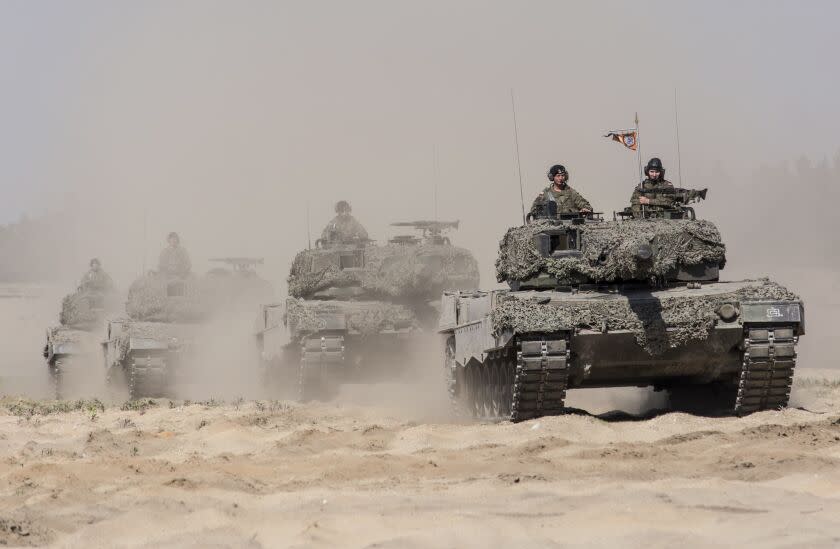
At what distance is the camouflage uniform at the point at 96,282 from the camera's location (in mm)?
29000

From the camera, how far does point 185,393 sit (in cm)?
2345

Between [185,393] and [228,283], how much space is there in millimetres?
4277

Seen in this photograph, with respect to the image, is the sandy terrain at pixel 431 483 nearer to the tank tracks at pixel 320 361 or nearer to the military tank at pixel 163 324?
the tank tracks at pixel 320 361

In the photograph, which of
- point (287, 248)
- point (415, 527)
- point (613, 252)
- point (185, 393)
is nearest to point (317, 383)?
point (185, 393)

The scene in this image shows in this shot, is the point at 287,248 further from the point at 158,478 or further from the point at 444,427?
the point at 158,478

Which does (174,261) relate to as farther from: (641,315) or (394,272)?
(641,315)

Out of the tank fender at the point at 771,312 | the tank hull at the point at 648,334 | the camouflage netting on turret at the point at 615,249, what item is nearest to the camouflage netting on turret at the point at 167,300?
the camouflage netting on turret at the point at 615,249

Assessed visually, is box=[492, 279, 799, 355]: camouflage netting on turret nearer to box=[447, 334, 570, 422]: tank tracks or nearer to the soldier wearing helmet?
box=[447, 334, 570, 422]: tank tracks

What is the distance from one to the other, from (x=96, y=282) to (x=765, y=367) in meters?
18.8

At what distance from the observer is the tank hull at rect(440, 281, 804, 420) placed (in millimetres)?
13516

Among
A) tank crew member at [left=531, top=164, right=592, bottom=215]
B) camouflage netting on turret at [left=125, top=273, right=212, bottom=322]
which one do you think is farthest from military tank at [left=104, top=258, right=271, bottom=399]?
tank crew member at [left=531, top=164, right=592, bottom=215]

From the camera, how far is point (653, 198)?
16281mm

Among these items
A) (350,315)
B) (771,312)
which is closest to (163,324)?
(350,315)

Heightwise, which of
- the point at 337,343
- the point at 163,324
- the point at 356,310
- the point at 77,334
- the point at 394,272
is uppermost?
the point at 394,272
